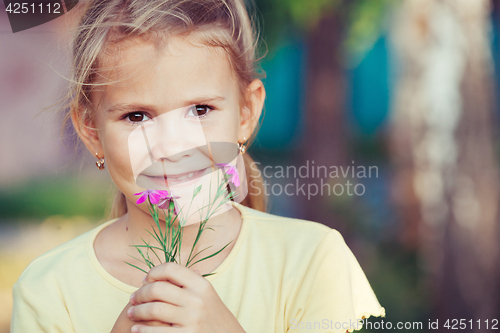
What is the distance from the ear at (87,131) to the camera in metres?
0.86

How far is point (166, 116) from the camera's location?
719 millimetres

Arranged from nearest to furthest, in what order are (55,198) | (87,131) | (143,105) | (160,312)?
(160,312) < (143,105) < (87,131) < (55,198)

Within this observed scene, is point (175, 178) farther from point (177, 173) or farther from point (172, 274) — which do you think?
point (172, 274)

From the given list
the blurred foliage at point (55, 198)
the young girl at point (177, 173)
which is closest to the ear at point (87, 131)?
the young girl at point (177, 173)

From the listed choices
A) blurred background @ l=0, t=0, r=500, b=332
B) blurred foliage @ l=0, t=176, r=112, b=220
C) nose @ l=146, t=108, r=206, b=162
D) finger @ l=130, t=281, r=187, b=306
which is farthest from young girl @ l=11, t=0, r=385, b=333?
blurred foliage @ l=0, t=176, r=112, b=220

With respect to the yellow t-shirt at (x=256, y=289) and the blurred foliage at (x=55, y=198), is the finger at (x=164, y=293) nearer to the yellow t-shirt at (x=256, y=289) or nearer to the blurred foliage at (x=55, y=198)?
the yellow t-shirt at (x=256, y=289)

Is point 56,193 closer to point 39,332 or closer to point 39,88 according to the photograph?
point 39,88

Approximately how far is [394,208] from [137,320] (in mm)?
1125

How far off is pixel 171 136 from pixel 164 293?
0.27 metres

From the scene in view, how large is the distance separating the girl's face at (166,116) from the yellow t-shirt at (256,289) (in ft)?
0.60

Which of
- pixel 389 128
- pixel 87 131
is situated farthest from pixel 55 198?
pixel 389 128

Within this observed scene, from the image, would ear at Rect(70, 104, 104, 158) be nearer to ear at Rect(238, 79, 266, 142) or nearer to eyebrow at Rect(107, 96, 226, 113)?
eyebrow at Rect(107, 96, 226, 113)

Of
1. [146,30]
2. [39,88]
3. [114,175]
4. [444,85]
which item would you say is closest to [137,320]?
[114,175]

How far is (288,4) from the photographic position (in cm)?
150
